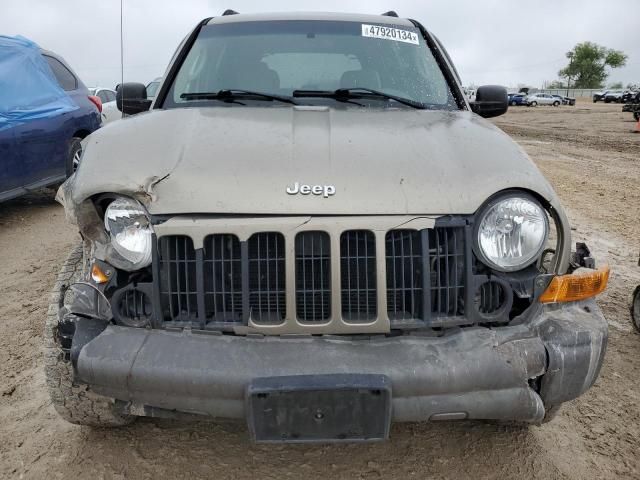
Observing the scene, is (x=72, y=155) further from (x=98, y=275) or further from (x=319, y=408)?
(x=319, y=408)

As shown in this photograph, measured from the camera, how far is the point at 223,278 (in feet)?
6.98

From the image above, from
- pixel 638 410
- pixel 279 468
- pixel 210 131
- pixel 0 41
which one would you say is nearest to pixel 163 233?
pixel 210 131

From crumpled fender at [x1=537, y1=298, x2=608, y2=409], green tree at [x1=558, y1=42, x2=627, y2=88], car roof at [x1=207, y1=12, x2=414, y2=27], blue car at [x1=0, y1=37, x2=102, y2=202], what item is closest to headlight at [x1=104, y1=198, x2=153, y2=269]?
crumpled fender at [x1=537, y1=298, x2=608, y2=409]

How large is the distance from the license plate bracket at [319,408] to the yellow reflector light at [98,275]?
738 mm

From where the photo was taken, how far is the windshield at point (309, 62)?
129 inches

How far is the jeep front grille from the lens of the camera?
2.07 metres

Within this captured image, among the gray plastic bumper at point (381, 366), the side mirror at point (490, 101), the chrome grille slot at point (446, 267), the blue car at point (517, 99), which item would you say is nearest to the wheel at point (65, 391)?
the gray plastic bumper at point (381, 366)

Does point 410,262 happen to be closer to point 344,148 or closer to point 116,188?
point 344,148

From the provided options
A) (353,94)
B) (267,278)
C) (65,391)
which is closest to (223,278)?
(267,278)

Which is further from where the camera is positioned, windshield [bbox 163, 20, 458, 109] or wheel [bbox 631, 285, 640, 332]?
wheel [bbox 631, 285, 640, 332]

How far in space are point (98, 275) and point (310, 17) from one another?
2.29 meters

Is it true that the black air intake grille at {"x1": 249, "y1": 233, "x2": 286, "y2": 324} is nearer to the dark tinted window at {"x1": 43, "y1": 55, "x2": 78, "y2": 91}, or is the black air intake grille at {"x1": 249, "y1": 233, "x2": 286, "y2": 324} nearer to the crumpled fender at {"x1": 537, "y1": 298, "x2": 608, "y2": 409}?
the crumpled fender at {"x1": 537, "y1": 298, "x2": 608, "y2": 409}

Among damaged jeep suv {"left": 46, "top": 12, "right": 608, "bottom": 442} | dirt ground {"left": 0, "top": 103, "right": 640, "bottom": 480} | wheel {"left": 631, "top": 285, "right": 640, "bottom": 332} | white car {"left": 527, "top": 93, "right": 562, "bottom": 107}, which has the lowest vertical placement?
dirt ground {"left": 0, "top": 103, "right": 640, "bottom": 480}

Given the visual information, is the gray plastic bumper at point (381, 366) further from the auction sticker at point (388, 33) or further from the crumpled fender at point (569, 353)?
the auction sticker at point (388, 33)
